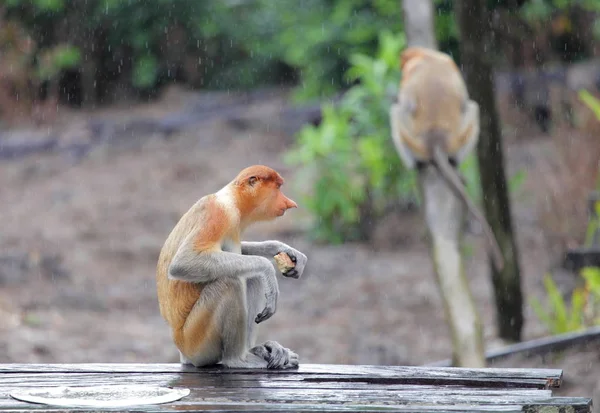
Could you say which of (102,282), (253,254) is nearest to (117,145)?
(102,282)

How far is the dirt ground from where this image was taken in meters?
7.48

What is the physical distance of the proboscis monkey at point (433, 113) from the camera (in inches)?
262

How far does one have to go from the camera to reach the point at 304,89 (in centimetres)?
1441

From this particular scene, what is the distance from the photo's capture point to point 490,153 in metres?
6.25

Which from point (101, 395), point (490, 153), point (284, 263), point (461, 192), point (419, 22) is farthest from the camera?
point (490, 153)

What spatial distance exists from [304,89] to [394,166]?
4694 mm

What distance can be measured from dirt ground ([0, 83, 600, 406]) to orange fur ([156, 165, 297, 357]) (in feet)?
9.36

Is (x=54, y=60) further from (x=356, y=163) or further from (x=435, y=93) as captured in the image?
(x=435, y=93)

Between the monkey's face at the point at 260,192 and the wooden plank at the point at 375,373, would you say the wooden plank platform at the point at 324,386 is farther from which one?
the monkey's face at the point at 260,192

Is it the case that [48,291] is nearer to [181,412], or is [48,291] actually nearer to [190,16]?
[181,412]

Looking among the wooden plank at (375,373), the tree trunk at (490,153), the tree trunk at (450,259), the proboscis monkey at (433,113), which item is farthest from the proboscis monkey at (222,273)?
the proboscis monkey at (433,113)

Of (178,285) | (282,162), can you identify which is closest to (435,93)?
(178,285)

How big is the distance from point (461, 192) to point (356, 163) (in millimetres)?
4417

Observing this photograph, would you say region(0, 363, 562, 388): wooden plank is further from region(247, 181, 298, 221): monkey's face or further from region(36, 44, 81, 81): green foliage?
region(36, 44, 81, 81): green foliage
